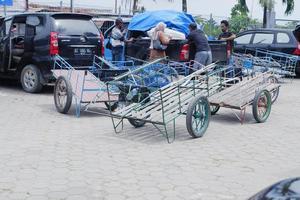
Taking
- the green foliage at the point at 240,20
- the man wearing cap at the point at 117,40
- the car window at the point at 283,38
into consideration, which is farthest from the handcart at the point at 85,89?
the green foliage at the point at 240,20

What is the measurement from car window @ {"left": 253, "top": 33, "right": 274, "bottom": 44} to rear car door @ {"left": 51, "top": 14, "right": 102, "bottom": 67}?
20.4 ft

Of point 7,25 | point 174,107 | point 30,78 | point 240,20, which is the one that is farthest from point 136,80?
point 240,20

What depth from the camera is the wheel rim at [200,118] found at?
684 centimetres

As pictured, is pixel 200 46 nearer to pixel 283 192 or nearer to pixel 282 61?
pixel 282 61

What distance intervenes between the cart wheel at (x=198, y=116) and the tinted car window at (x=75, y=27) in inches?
168

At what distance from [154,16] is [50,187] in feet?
32.2

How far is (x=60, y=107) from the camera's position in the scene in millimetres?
8484

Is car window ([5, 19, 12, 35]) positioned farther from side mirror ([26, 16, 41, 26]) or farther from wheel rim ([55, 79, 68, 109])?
wheel rim ([55, 79, 68, 109])

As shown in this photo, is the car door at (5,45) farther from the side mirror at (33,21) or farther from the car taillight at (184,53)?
the car taillight at (184,53)

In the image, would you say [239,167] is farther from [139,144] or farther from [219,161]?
[139,144]

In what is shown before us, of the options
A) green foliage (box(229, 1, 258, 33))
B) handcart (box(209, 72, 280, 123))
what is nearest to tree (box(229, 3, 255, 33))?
green foliage (box(229, 1, 258, 33))

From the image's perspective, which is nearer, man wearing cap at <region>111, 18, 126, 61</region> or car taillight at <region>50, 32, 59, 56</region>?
A: car taillight at <region>50, 32, 59, 56</region>

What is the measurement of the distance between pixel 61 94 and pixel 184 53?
384 centimetres

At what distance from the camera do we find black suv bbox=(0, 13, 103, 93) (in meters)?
10.1
